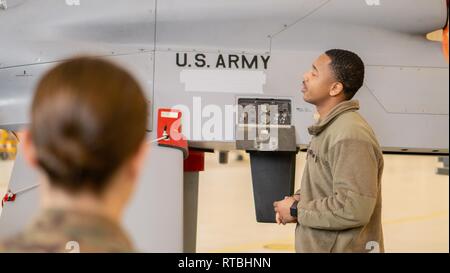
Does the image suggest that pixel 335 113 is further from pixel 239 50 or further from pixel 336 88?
pixel 239 50

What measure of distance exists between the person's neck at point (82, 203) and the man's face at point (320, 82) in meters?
1.22

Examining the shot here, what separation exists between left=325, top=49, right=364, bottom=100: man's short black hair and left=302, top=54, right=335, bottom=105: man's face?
2 cm

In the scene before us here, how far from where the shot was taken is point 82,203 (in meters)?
0.66

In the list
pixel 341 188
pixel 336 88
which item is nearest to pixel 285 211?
pixel 341 188

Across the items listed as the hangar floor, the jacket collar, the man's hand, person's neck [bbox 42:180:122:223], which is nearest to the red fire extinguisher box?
the man's hand

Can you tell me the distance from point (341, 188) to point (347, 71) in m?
0.41

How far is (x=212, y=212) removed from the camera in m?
6.93

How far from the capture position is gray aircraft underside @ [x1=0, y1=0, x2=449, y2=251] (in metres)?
2.33

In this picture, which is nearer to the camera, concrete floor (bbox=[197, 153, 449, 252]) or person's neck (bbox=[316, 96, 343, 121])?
person's neck (bbox=[316, 96, 343, 121])

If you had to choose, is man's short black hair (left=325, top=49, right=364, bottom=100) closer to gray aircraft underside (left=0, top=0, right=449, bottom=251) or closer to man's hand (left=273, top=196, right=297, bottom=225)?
man's hand (left=273, top=196, right=297, bottom=225)

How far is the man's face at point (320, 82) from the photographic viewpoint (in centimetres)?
179

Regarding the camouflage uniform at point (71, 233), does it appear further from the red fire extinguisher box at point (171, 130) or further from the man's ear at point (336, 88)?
the red fire extinguisher box at point (171, 130)

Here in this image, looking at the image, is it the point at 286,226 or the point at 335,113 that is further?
the point at 286,226

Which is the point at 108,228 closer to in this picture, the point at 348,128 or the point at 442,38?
the point at 348,128
